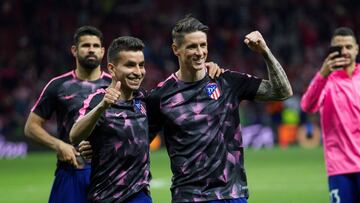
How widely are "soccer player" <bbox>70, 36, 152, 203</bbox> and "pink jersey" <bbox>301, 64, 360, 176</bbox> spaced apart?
2.21 metres

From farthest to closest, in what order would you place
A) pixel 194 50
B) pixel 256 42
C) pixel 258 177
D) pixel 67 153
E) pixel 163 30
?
pixel 163 30 → pixel 258 177 → pixel 67 153 → pixel 194 50 → pixel 256 42

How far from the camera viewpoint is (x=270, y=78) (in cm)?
544

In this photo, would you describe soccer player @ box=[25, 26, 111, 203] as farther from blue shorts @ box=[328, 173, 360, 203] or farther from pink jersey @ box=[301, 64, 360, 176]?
blue shorts @ box=[328, 173, 360, 203]

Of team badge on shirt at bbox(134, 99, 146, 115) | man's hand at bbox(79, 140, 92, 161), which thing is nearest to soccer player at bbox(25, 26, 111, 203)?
man's hand at bbox(79, 140, 92, 161)

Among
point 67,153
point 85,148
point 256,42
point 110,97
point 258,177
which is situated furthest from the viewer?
point 258,177

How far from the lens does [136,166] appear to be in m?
5.46

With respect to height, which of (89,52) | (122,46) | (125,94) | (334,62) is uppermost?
(89,52)

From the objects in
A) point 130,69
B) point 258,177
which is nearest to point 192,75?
point 130,69

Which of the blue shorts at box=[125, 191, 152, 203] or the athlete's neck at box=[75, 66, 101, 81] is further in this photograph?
the athlete's neck at box=[75, 66, 101, 81]

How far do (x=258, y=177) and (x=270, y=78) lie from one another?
9.19 m

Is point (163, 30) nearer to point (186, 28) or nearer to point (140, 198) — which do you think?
point (186, 28)

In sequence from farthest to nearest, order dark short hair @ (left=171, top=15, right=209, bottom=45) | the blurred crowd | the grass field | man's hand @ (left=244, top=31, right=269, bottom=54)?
the blurred crowd < the grass field < dark short hair @ (left=171, top=15, right=209, bottom=45) < man's hand @ (left=244, top=31, right=269, bottom=54)

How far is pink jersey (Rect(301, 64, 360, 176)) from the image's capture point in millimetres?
7113

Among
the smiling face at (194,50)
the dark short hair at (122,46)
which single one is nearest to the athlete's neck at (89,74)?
the dark short hair at (122,46)
